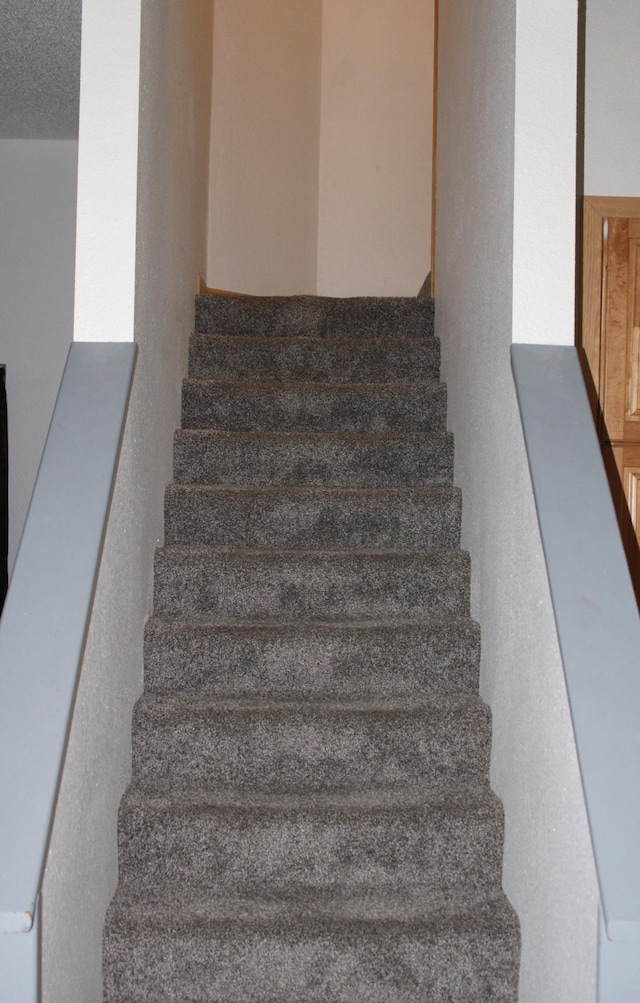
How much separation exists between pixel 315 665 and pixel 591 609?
95 centimetres

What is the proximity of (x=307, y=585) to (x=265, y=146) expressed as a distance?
2901 millimetres

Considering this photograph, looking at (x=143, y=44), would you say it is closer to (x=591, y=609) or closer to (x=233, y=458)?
(x=233, y=458)

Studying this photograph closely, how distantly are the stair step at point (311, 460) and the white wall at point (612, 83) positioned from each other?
42.0 inches

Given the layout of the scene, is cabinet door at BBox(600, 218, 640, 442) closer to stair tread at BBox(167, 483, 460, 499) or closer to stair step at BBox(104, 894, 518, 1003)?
stair tread at BBox(167, 483, 460, 499)

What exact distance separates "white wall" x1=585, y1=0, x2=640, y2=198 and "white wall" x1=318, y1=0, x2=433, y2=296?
2.13m

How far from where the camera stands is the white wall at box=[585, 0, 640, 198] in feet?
9.45

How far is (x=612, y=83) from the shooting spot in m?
2.88

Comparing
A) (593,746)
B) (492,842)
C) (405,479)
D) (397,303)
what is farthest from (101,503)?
(397,303)

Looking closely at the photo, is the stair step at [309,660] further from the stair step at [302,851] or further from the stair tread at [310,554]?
the stair step at [302,851]

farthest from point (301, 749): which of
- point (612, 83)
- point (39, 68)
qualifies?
point (39, 68)

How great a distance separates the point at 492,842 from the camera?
199cm

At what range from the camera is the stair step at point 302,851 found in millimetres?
1948

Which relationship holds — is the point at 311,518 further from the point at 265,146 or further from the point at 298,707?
the point at 265,146

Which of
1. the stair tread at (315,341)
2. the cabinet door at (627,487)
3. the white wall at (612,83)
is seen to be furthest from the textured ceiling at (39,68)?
the cabinet door at (627,487)
